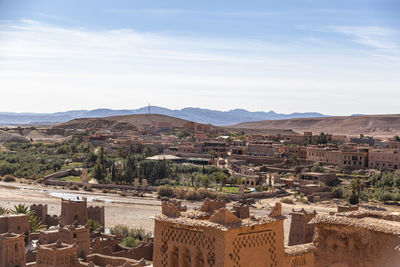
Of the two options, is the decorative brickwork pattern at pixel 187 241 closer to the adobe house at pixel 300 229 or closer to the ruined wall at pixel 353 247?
the ruined wall at pixel 353 247

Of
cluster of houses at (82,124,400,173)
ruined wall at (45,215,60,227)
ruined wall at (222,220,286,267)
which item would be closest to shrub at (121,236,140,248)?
ruined wall at (45,215,60,227)

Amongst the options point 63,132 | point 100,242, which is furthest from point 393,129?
point 100,242

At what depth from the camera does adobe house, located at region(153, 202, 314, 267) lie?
31.9ft

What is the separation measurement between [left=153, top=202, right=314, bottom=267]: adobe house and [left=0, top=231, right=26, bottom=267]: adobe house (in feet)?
34.7

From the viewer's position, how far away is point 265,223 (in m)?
10.4

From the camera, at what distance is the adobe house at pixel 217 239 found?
9.72 m

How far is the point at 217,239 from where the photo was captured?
31.8 ft

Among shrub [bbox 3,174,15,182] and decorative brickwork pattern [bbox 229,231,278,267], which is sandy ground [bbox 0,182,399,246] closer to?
shrub [bbox 3,174,15,182]

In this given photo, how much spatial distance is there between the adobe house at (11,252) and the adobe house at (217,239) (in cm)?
1057

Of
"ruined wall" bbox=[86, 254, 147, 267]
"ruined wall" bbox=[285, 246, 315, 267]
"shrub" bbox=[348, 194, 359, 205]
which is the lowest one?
"shrub" bbox=[348, 194, 359, 205]

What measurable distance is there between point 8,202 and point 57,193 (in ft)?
27.3

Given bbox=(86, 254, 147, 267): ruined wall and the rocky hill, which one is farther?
the rocky hill

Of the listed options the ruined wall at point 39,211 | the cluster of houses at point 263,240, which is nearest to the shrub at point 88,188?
the ruined wall at point 39,211

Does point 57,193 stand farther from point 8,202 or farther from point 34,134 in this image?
point 34,134
